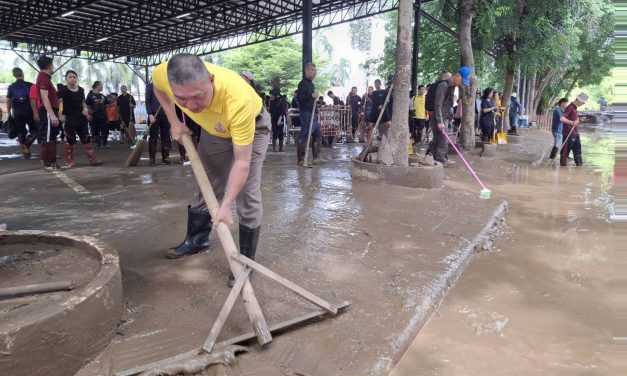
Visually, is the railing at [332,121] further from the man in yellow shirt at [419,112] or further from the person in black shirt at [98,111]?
the person in black shirt at [98,111]

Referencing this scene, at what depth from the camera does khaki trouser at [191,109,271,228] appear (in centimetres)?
278

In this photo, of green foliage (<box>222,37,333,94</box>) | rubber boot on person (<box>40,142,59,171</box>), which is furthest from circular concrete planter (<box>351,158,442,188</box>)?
green foliage (<box>222,37,333,94</box>)

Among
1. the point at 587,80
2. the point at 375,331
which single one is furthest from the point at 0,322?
the point at 587,80

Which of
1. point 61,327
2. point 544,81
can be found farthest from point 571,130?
point 544,81

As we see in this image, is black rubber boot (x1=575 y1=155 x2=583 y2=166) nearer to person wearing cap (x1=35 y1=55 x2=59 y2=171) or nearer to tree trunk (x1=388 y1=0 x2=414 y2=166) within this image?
tree trunk (x1=388 y1=0 x2=414 y2=166)

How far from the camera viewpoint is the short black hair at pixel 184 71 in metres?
2.08

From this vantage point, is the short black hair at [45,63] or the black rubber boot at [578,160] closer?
the short black hair at [45,63]

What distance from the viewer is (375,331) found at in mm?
2283

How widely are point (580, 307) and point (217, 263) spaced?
246 cm

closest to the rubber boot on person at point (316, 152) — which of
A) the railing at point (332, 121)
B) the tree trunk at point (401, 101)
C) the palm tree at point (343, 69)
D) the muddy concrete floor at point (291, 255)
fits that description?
the muddy concrete floor at point (291, 255)

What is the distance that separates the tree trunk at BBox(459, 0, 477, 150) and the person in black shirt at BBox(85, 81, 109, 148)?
883cm

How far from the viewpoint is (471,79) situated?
10.1 m

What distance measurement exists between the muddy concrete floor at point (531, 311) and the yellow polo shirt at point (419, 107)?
6.24m

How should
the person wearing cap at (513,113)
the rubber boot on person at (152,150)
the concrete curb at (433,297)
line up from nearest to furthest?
the concrete curb at (433,297)
the rubber boot on person at (152,150)
the person wearing cap at (513,113)
